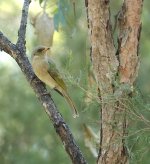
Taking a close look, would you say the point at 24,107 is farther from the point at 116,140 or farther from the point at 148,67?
the point at 116,140

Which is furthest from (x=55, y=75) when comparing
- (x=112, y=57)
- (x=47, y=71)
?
(x=112, y=57)

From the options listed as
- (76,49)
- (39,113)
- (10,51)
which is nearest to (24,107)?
(39,113)

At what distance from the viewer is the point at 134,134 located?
5.15 ft

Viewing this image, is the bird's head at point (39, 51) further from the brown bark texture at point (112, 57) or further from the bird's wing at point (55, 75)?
the brown bark texture at point (112, 57)

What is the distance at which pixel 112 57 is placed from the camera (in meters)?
1.62

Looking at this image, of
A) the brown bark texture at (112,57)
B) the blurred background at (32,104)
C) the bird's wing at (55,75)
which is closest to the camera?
the brown bark texture at (112,57)

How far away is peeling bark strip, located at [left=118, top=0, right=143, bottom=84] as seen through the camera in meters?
1.62

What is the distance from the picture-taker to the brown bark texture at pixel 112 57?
1.61 m

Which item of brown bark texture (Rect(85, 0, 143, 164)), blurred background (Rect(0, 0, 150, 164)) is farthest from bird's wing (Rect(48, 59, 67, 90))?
blurred background (Rect(0, 0, 150, 164))

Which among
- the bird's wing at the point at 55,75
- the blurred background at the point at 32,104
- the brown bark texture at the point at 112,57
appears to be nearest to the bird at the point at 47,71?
the bird's wing at the point at 55,75

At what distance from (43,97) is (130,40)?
0.88ft

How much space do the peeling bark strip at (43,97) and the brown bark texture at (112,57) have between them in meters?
0.07

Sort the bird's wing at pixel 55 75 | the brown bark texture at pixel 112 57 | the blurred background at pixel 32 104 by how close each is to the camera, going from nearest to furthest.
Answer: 1. the brown bark texture at pixel 112 57
2. the bird's wing at pixel 55 75
3. the blurred background at pixel 32 104

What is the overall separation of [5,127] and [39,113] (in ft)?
1.06
